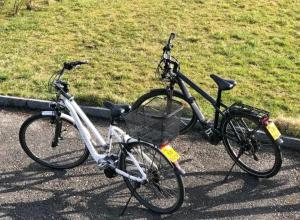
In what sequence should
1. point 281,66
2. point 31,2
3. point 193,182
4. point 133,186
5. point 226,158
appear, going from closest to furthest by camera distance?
point 133,186 < point 193,182 < point 226,158 < point 281,66 < point 31,2

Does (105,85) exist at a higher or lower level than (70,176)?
higher

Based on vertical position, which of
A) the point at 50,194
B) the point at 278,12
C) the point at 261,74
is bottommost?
the point at 50,194

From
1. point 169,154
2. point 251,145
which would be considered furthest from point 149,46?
point 169,154

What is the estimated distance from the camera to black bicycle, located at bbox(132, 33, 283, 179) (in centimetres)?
520

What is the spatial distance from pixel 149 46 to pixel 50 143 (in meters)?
3.35

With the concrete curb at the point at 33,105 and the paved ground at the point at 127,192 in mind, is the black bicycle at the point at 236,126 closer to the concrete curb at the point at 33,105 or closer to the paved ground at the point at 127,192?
the paved ground at the point at 127,192

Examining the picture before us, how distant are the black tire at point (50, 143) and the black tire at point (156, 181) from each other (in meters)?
0.83

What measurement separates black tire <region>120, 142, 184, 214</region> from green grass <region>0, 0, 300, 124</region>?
6.86 feet

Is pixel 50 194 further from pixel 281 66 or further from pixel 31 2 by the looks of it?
pixel 31 2

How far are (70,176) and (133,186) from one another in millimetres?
906

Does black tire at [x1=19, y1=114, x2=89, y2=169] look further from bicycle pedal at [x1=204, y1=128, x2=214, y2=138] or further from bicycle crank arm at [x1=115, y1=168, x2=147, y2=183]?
bicycle pedal at [x1=204, y1=128, x2=214, y2=138]

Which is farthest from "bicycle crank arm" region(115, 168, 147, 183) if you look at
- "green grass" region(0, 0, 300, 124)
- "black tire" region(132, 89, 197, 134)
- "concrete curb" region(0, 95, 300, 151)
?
"green grass" region(0, 0, 300, 124)

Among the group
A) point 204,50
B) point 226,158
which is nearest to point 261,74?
point 204,50

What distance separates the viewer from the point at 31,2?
1104cm
